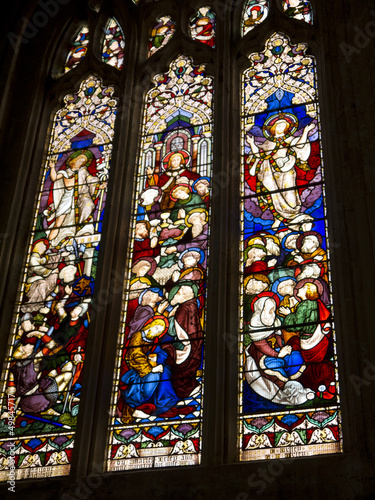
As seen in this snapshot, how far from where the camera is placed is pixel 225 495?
5945 mm

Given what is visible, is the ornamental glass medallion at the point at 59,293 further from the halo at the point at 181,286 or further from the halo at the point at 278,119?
the halo at the point at 278,119

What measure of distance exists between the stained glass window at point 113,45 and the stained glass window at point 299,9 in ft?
5.77

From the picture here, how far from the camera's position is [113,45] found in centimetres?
933

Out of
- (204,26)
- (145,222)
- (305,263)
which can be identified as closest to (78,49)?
(204,26)

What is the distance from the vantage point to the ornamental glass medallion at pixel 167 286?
6.60 metres

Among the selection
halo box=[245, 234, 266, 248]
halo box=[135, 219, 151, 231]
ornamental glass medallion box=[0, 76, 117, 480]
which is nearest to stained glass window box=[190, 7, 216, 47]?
ornamental glass medallion box=[0, 76, 117, 480]

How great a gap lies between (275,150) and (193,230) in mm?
1057

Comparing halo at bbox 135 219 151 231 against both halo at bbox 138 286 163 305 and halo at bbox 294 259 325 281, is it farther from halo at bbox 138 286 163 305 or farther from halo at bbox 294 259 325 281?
halo at bbox 294 259 325 281

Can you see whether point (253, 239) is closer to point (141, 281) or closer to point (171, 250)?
point (171, 250)

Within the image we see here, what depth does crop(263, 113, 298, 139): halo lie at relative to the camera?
25.9ft

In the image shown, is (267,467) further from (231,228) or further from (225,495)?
(231,228)

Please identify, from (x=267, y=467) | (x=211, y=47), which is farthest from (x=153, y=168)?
(x=267, y=467)

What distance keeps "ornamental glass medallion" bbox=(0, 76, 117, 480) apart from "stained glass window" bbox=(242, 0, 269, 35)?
1.52 m

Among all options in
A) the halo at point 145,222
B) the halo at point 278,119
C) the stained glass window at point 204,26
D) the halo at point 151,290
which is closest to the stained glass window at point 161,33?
the stained glass window at point 204,26
